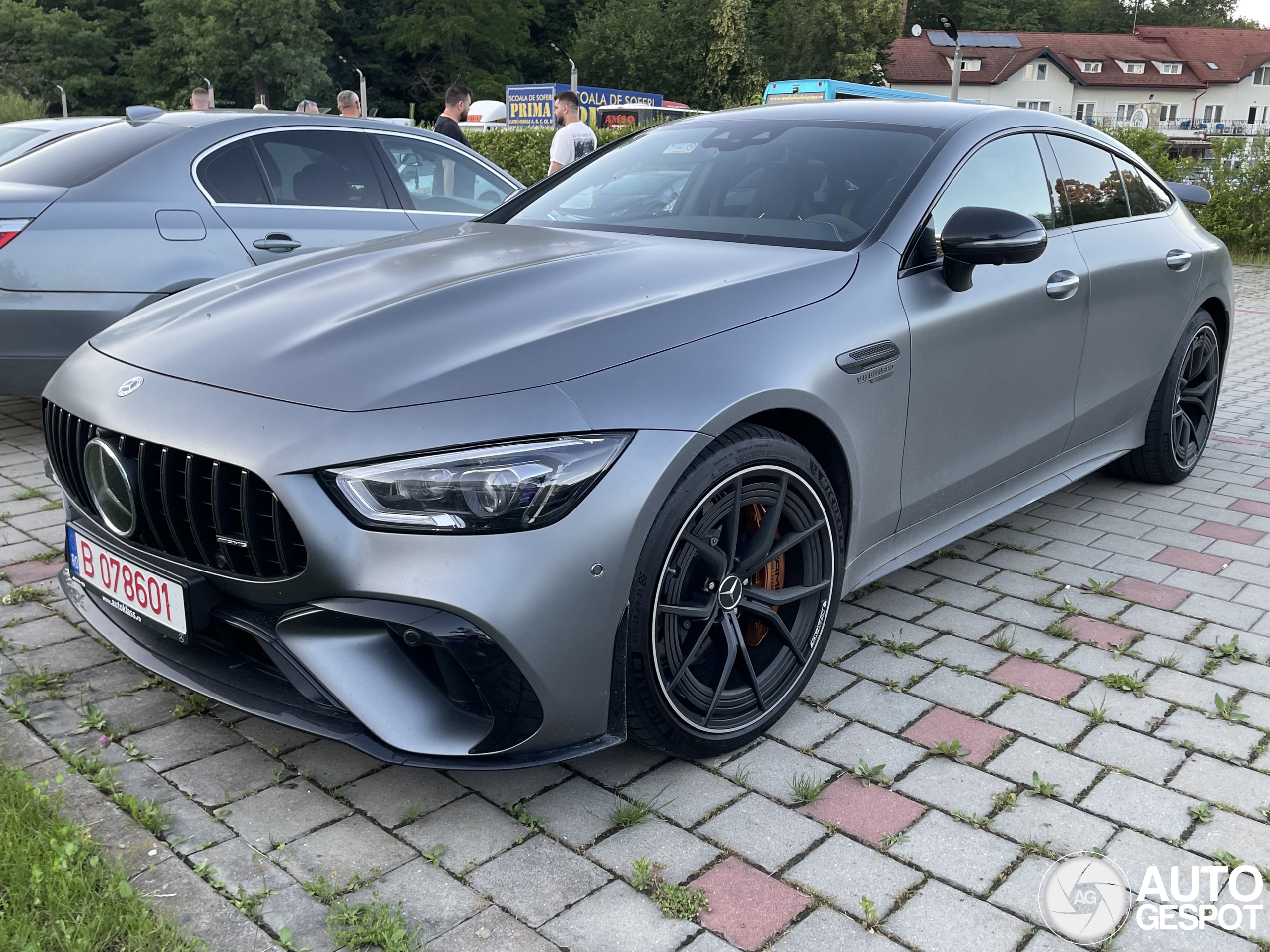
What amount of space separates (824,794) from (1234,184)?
47.9ft

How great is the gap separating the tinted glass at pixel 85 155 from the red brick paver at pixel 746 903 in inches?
170

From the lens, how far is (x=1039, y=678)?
10.4ft

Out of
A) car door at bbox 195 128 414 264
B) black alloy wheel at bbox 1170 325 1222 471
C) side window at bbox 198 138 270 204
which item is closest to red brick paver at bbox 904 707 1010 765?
black alloy wheel at bbox 1170 325 1222 471

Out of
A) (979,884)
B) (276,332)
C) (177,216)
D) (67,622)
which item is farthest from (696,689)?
(177,216)

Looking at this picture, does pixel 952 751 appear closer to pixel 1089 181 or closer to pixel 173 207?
pixel 1089 181

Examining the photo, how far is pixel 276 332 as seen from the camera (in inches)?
100

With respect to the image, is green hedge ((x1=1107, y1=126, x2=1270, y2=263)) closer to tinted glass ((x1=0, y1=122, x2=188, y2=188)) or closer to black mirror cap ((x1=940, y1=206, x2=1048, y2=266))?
black mirror cap ((x1=940, y1=206, x2=1048, y2=266))

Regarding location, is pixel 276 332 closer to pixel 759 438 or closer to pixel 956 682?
pixel 759 438

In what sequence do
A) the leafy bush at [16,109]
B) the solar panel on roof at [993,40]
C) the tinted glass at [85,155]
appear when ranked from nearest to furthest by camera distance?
the tinted glass at [85,155]
the leafy bush at [16,109]
the solar panel on roof at [993,40]

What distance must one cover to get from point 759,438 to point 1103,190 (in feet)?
7.91

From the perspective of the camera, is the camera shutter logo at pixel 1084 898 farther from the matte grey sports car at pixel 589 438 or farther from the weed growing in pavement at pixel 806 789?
the matte grey sports car at pixel 589 438

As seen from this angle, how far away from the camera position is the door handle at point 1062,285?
3564 mm

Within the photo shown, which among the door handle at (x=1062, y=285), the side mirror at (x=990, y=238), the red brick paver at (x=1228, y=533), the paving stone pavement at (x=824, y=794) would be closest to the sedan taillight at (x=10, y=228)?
the paving stone pavement at (x=824, y=794)

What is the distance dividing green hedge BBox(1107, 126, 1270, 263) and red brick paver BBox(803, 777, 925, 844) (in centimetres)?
1379
